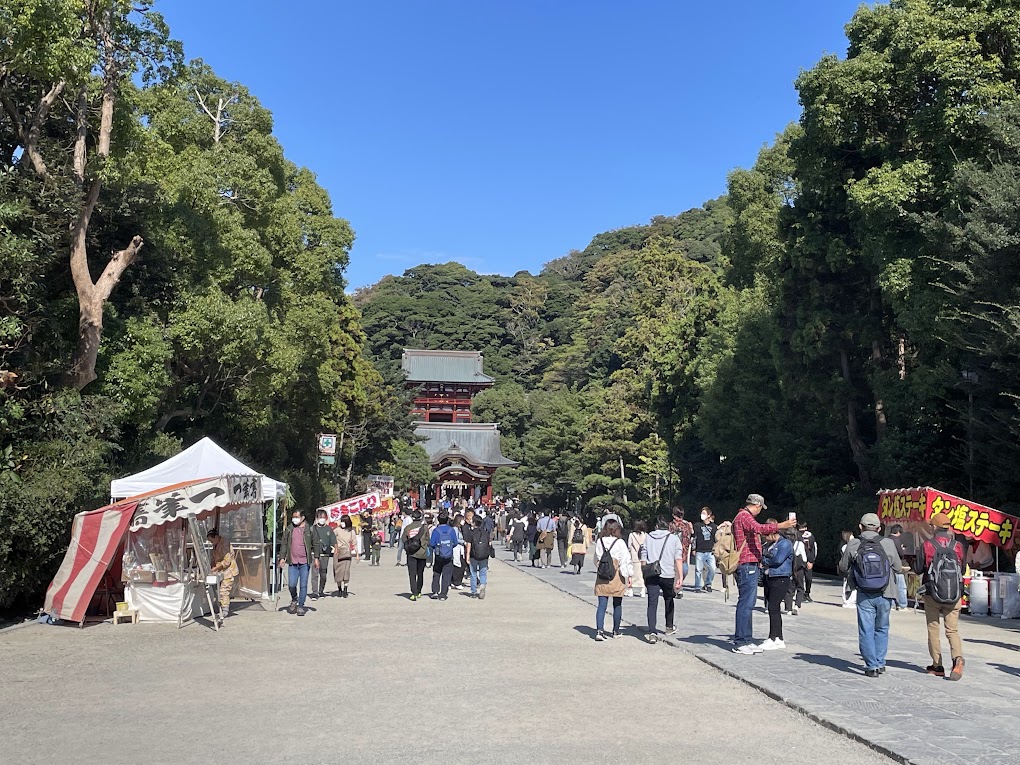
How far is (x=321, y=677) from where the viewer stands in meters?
9.13

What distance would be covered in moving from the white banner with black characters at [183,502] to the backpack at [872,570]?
8.36 metres

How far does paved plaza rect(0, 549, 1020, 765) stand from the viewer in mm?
6340

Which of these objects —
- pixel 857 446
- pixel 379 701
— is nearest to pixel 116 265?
pixel 379 701

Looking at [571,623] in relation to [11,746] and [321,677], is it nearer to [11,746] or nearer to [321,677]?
[321,677]

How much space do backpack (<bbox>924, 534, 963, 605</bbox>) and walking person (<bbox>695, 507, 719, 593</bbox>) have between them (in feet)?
28.1

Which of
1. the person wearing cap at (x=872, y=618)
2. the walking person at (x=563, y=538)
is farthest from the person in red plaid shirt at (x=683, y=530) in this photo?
the person wearing cap at (x=872, y=618)

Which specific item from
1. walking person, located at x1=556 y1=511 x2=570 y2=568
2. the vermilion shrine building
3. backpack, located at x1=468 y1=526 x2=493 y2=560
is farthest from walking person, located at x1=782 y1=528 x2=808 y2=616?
the vermilion shrine building

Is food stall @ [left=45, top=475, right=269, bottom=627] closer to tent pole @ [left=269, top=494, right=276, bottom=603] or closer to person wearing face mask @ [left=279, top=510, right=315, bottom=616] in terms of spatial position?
person wearing face mask @ [left=279, top=510, right=315, bottom=616]

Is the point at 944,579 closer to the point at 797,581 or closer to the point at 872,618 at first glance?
the point at 872,618

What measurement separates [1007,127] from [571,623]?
1121 cm

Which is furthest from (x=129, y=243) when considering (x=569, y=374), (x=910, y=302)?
(x=569, y=374)

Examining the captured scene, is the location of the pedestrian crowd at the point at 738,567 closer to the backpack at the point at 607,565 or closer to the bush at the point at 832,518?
the backpack at the point at 607,565

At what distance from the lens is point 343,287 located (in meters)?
36.0

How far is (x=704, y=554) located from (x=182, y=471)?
9.62 metres
